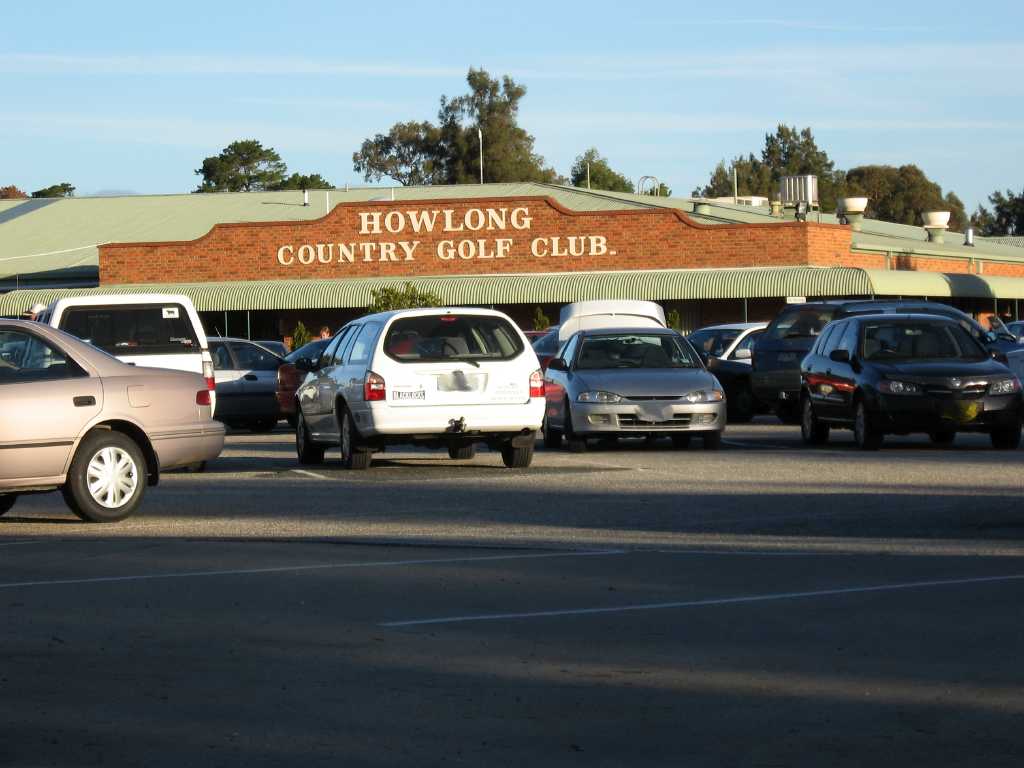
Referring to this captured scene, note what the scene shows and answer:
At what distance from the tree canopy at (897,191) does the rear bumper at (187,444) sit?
110 m

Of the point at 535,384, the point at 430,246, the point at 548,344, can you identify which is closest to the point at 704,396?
the point at 535,384

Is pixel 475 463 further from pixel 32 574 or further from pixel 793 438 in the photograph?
pixel 32 574

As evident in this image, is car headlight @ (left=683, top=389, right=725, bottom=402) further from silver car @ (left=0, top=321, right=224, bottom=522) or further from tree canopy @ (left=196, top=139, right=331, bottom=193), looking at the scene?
tree canopy @ (left=196, top=139, right=331, bottom=193)

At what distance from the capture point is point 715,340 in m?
29.2

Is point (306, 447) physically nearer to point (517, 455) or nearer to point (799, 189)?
point (517, 455)

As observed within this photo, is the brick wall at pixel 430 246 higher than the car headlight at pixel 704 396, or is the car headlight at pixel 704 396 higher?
the brick wall at pixel 430 246

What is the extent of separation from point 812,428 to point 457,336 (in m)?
5.28

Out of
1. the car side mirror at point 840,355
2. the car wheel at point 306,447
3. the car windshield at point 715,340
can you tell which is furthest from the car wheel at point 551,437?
the car windshield at point 715,340

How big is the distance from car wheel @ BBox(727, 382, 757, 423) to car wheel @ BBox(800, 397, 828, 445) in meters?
5.71

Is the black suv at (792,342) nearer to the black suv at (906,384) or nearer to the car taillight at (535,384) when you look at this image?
the black suv at (906,384)

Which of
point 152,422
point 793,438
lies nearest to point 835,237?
point 793,438

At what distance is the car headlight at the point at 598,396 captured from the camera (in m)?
20.3

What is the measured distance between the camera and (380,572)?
10766 millimetres

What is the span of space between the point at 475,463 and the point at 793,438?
17.6ft
